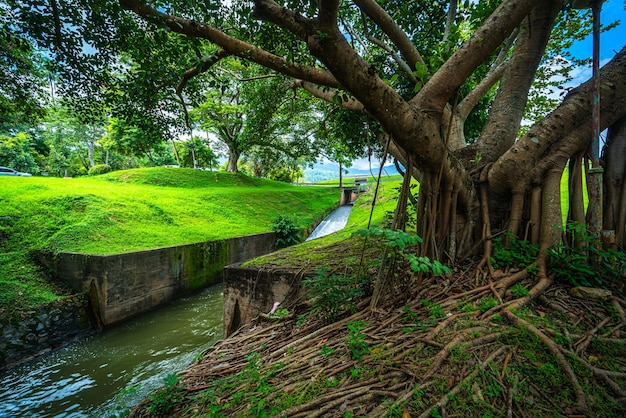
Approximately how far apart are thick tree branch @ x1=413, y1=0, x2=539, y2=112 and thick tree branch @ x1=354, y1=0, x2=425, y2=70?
113cm

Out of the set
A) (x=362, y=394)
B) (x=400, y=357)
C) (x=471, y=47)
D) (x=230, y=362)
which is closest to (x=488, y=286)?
(x=400, y=357)

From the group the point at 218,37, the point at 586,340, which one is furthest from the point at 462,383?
the point at 218,37

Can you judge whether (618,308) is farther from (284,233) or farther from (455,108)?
(284,233)

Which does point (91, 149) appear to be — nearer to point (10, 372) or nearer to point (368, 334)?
point (10, 372)

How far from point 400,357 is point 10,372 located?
23.0ft

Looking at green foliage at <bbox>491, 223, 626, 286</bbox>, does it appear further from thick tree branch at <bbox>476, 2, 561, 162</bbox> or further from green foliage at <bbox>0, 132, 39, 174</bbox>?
green foliage at <bbox>0, 132, 39, 174</bbox>

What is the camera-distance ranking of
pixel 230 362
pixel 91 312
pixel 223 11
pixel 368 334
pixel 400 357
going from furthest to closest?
pixel 91 312, pixel 223 11, pixel 230 362, pixel 368 334, pixel 400 357

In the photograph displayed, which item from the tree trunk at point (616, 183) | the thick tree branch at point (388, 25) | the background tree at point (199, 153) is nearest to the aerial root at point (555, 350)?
the tree trunk at point (616, 183)

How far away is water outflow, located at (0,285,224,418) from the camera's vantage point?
165 inches

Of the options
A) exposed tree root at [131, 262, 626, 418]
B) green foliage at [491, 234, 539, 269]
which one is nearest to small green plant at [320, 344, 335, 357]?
exposed tree root at [131, 262, 626, 418]

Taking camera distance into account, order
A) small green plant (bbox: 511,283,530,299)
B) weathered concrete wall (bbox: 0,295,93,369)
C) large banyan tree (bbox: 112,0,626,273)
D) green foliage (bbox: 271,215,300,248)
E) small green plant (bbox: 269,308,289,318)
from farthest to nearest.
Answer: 1. green foliage (bbox: 271,215,300,248)
2. weathered concrete wall (bbox: 0,295,93,369)
3. small green plant (bbox: 269,308,289,318)
4. small green plant (bbox: 511,283,530,299)
5. large banyan tree (bbox: 112,0,626,273)

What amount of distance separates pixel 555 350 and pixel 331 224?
15.5 metres

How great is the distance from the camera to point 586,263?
→ 8.82 feet

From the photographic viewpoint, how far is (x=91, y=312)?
6.36m
